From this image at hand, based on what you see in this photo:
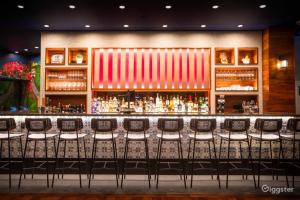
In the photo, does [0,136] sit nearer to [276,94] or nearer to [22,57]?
[276,94]

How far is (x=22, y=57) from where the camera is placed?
10.7 meters

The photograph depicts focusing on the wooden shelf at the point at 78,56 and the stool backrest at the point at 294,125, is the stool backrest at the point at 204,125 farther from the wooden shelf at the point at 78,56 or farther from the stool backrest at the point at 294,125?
the wooden shelf at the point at 78,56

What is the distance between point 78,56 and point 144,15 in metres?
2.24

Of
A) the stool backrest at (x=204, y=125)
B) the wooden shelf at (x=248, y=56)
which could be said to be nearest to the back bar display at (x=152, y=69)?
the wooden shelf at (x=248, y=56)

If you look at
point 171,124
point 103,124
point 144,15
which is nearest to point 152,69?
point 144,15

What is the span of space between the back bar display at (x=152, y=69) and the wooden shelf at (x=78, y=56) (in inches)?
16.2

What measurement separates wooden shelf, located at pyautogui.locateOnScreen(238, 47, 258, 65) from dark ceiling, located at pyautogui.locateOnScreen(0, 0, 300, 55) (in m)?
0.56

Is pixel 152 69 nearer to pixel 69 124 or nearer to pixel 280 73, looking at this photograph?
pixel 280 73

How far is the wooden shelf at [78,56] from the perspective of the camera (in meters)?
6.61

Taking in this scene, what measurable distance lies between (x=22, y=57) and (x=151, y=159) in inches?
338

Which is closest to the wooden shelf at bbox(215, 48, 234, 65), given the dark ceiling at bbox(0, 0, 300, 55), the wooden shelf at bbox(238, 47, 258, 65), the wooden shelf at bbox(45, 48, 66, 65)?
the wooden shelf at bbox(238, 47, 258, 65)

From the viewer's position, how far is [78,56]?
6.61 metres

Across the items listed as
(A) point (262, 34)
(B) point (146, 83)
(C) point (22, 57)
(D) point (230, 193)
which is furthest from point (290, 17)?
(C) point (22, 57)
